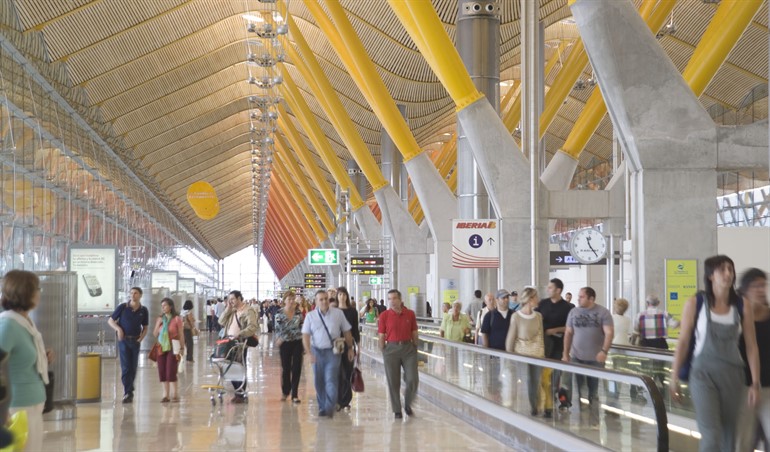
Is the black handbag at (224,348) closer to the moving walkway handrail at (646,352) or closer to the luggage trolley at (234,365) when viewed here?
the luggage trolley at (234,365)

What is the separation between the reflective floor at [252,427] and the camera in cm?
1046

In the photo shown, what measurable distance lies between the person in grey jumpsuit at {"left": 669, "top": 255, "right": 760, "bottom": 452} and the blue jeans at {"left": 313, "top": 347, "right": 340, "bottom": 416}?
737cm

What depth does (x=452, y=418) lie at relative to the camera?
1305 cm

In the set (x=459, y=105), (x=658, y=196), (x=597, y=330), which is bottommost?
(x=597, y=330)

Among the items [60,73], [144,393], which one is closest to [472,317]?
[144,393]

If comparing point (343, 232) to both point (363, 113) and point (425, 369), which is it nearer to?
point (363, 113)

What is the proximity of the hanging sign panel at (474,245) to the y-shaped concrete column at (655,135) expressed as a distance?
5674 mm

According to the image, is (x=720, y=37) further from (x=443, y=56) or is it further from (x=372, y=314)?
(x=372, y=314)

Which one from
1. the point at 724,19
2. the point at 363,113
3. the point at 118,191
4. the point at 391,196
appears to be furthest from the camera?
the point at 363,113

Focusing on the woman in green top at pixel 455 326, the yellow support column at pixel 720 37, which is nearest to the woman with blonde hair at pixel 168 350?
the woman in green top at pixel 455 326

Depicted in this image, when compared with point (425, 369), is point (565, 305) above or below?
above

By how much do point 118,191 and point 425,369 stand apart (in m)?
27.7

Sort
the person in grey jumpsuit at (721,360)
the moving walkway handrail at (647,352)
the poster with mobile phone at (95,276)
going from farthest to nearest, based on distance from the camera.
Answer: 1. the poster with mobile phone at (95,276)
2. the moving walkway handrail at (647,352)
3. the person in grey jumpsuit at (721,360)

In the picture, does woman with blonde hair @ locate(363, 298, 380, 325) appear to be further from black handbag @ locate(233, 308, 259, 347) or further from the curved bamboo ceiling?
black handbag @ locate(233, 308, 259, 347)
